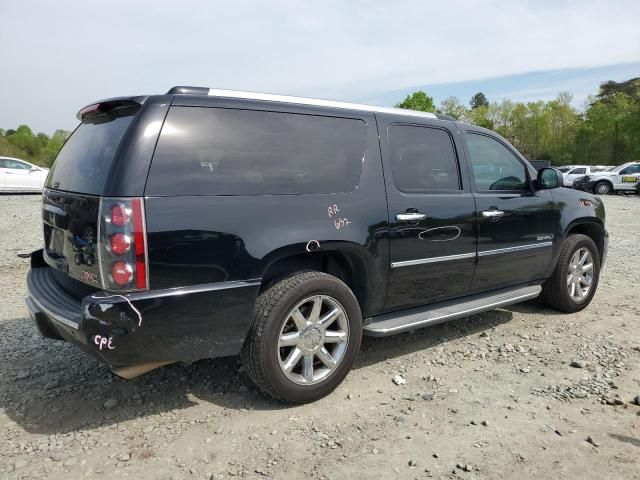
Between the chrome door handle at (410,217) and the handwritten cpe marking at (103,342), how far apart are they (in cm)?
198

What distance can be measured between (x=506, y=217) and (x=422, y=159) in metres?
1.01

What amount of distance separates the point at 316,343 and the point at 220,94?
5.37ft

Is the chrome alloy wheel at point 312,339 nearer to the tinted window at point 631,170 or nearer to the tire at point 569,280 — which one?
the tire at point 569,280

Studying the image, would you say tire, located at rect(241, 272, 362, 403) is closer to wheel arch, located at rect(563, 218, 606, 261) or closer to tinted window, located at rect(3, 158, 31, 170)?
wheel arch, located at rect(563, 218, 606, 261)

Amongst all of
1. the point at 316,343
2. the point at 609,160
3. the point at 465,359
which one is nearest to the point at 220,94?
the point at 316,343

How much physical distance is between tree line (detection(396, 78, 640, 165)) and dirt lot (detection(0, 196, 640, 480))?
39.9m

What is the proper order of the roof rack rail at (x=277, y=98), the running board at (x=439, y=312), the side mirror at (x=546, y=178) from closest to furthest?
1. the roof rack rail at (x=277, y=98)
2. the running board at (x=439, y=312)
3. the side mirror at (x=546, y=178)

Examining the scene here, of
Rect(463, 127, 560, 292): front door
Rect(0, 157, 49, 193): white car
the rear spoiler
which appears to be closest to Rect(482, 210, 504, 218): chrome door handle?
Rect(463, 127, 560, 292): front door

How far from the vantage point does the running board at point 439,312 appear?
356cm

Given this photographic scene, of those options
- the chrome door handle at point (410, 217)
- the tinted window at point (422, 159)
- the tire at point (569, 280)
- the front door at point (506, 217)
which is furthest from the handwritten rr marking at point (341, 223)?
the tire at point (569, 280)

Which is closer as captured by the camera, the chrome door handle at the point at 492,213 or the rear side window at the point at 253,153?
the rear side window at the point at 253,153

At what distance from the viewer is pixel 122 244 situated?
2.59 m

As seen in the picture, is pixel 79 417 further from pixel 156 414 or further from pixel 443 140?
pixel 443 140

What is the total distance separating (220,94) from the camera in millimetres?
3045
